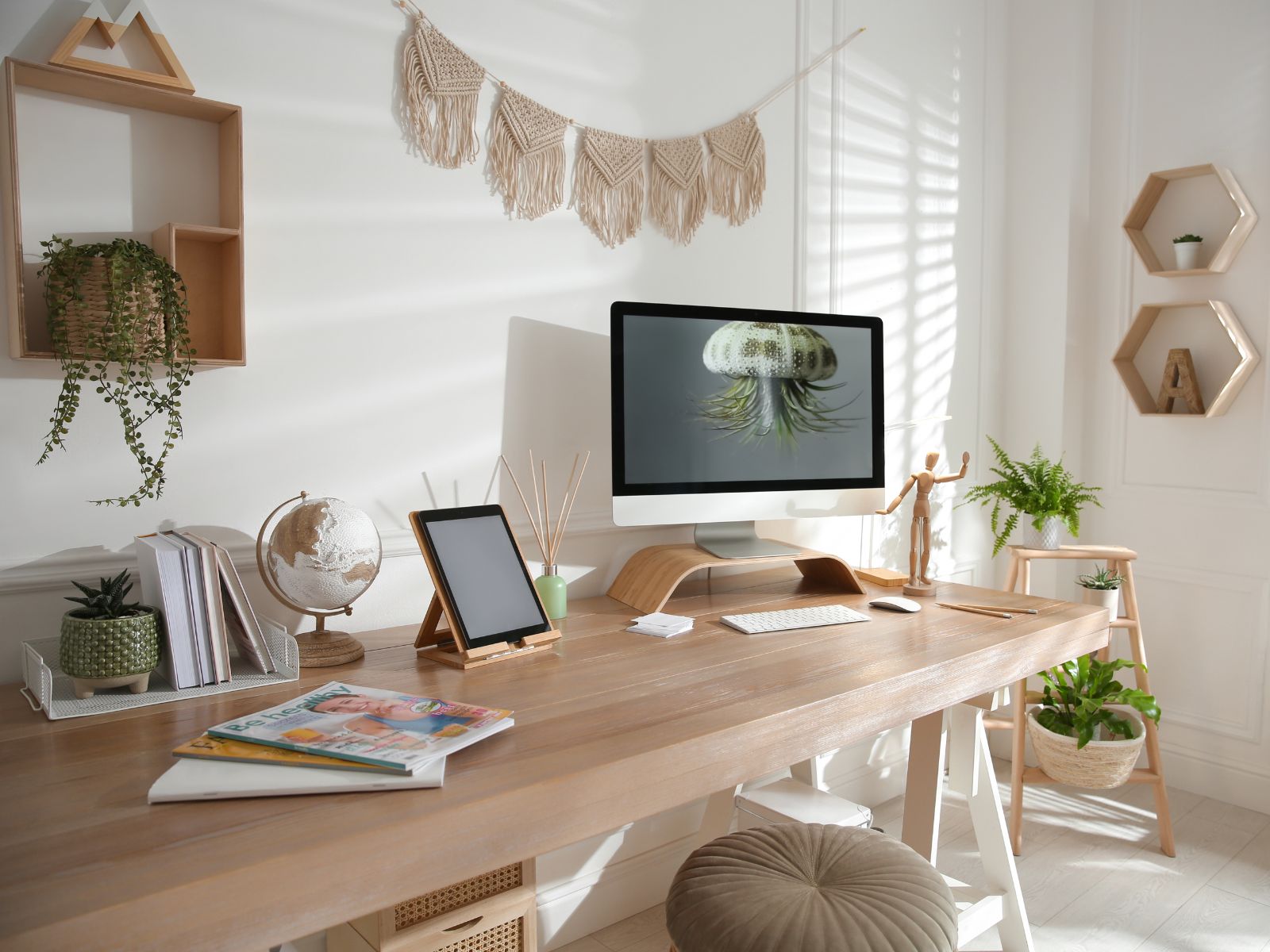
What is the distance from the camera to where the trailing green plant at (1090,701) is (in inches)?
103

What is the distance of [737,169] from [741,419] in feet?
2.34

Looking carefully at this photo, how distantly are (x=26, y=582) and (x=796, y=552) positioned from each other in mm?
1508

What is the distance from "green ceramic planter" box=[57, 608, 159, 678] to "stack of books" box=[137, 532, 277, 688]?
0.04 meters

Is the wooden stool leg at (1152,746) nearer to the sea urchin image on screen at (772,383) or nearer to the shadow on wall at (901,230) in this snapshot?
the shadow on wall at (901,230)

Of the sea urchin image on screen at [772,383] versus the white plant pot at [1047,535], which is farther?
the white plant pot at [1047,535]

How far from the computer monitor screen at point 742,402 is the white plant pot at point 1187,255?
117cm

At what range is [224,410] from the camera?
1.64 metres

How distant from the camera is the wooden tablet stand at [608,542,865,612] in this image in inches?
78.5

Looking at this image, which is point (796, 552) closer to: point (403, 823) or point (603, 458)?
point (603, 458)

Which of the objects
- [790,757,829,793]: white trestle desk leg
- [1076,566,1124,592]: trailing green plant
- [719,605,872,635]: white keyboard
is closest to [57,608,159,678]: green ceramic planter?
[719,605,872,635]: white keyboard

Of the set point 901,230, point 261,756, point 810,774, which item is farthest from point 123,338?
point 901,230

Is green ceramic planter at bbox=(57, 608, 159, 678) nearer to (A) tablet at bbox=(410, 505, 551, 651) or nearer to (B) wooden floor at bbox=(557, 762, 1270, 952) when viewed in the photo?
(A) tablet at bbox=(410, 505, 551, 651)

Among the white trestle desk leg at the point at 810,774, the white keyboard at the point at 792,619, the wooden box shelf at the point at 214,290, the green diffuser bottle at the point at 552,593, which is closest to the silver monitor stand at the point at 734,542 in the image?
the white keyboard at the point at 792,619

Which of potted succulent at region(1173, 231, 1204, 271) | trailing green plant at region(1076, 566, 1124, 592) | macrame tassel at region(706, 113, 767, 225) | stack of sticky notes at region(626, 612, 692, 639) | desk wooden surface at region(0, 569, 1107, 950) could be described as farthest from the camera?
potted succulent at region(1173, 231, 1204, 271)
